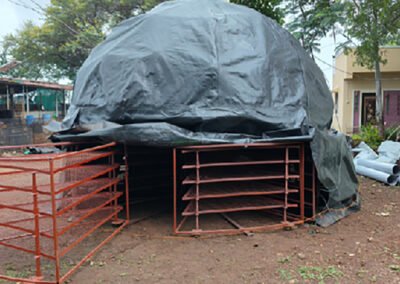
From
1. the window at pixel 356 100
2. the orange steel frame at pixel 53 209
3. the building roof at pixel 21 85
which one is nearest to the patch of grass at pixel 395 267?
the orange steel frame at pixel 53 209

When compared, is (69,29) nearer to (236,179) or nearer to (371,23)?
(371,23)

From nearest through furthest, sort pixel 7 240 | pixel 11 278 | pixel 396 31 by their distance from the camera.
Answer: pixel 11 278 < pixel 7 240 < pixel 396 31

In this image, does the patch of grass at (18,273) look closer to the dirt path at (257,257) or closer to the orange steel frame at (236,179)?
the dirt path at (257,257)

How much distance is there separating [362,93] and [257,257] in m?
15.8

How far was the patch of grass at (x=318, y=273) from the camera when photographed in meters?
3.91

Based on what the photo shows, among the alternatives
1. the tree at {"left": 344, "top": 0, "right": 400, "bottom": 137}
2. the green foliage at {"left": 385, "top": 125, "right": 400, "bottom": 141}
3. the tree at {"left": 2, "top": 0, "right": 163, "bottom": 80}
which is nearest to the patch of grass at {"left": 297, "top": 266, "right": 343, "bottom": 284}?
the tree at {"left": 344, "top": 0, "right": 400, "bottom": 137}

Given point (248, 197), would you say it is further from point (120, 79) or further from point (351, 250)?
point (120, 79)

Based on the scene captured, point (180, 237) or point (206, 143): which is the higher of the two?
point (206, 143)

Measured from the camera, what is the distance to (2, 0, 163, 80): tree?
22297 mm

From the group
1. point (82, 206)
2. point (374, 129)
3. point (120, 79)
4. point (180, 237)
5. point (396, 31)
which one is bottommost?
point (180, 237)

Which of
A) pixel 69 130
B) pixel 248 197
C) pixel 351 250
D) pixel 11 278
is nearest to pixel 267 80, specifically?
pixel 248 197

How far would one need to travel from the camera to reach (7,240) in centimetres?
506

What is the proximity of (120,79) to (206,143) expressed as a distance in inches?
79.3

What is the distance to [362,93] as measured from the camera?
58.4ft
